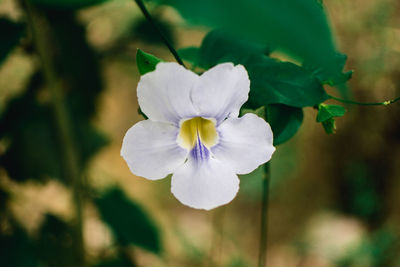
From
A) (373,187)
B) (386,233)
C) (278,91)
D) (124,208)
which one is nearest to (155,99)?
(278,91)

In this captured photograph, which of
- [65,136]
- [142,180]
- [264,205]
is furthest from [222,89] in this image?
[142,180]

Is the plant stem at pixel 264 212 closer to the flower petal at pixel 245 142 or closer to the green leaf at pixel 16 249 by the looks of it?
the flower petal at pixel 245 142

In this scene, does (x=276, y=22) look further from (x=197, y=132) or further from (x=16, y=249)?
(x=16, y=249)

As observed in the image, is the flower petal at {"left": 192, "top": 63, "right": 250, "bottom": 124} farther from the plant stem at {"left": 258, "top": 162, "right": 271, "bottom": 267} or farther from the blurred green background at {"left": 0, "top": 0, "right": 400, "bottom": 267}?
the plant stem at {"left": 258, "top": 162, "right": 271, "bottom": 267}

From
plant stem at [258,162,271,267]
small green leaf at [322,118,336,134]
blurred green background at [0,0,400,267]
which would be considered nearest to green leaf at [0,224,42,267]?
blurred green background at [0,0,400,267]

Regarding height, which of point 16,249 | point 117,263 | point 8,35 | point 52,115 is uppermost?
point 8,35

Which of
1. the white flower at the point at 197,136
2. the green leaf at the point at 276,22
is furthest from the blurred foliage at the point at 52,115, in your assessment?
the green leaf at the point at 276,22

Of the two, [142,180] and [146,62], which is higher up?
[146,62]
